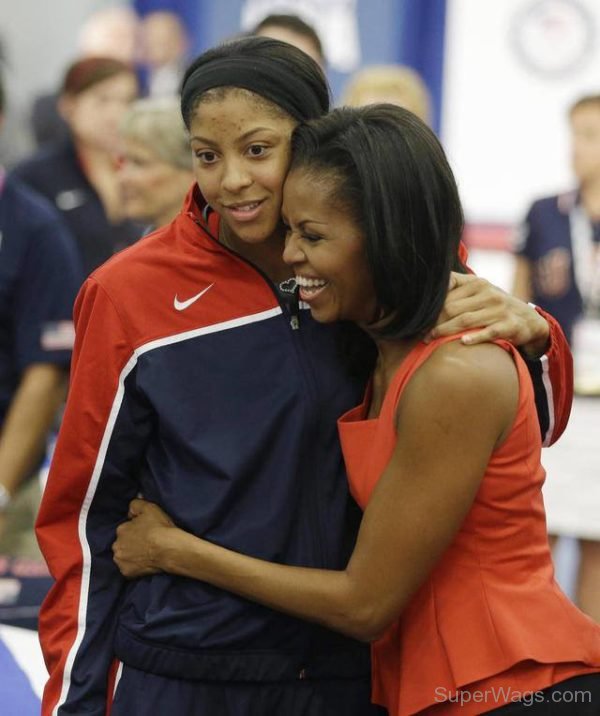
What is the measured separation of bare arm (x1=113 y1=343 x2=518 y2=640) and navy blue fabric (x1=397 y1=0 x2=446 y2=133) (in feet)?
18.0

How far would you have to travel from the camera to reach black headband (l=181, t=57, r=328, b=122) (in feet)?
5.72

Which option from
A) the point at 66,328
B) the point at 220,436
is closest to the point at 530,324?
the point at 220,436

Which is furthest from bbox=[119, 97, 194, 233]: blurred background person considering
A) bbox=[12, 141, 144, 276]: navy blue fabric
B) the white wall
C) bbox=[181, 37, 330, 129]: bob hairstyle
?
the white wall

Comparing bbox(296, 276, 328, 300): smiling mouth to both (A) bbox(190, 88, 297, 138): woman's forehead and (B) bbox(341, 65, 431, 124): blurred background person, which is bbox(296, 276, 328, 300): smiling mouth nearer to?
(A) bbox(190, 88, 297, 138): woman's forehead

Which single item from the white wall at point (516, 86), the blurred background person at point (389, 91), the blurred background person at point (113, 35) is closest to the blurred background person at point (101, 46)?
the blurred background person at point (113, 35)

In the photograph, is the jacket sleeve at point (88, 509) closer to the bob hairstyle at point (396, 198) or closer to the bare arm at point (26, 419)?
the bob hairstyle at point (396, 198)

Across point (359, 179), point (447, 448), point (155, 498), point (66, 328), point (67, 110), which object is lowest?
point (67, 110)

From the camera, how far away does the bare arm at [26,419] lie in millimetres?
3141

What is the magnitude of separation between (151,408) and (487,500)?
46 cm

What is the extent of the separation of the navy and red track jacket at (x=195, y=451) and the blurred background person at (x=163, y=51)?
18.4ft

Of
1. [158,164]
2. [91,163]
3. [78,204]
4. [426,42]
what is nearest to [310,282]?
[158,164]

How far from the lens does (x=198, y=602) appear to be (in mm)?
1811

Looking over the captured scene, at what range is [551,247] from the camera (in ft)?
15.3

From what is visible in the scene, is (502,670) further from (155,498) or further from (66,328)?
(66,328)
